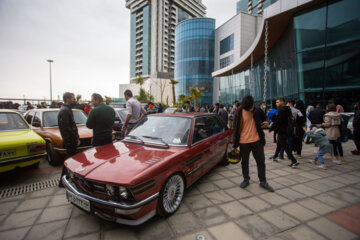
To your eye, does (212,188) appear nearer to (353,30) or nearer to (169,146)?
(169,146)

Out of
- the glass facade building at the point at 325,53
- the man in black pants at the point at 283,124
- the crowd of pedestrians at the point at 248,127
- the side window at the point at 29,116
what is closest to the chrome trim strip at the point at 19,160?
the crowd of pedestrians at the point at 248,127

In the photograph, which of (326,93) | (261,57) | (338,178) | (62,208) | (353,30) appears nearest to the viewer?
(62,208)

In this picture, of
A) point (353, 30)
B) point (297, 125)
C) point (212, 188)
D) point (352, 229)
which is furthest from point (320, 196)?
point (353, 30)

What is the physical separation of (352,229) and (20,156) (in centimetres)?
561

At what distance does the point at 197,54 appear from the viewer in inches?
1774

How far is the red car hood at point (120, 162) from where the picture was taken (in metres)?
1.92

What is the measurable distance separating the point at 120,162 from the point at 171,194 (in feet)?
2.85

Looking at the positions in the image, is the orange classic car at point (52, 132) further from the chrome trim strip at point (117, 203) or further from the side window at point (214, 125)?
the side window at point (214, 125)

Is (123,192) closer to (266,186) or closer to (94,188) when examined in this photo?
(94,188)

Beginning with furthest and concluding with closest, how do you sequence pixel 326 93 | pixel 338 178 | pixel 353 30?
1. pixel 326 93
2. pixel 353 30
3. pixel 338 178

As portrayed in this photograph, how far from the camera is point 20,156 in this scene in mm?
3320

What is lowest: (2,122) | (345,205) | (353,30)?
(345,205)

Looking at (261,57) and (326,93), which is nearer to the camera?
(326,93)

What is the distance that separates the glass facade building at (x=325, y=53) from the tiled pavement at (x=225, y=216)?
8.93m
